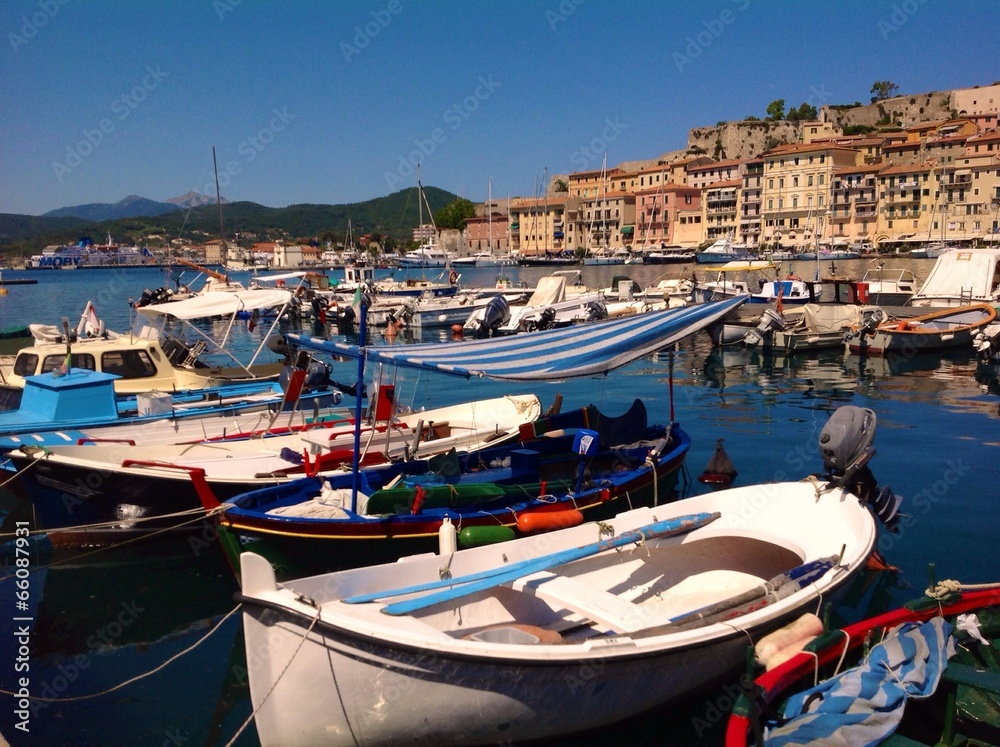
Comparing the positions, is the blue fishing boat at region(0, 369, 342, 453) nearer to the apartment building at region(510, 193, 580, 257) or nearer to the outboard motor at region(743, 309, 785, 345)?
the outboard motor at region(743, 309, 785, 345)

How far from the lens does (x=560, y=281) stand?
1622 inches

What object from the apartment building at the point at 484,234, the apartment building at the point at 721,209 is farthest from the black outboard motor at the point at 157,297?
the apartment building at the point at 484,234

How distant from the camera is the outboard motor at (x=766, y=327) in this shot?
97.7 feet

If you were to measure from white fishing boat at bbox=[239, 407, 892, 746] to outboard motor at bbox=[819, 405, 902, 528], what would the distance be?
0.08ft

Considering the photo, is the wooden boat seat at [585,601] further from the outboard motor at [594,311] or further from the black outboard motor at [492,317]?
the outboard motor at [594,311]

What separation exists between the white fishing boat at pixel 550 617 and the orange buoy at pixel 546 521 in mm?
737

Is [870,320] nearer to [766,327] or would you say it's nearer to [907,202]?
[766,327]

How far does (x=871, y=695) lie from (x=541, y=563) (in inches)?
117

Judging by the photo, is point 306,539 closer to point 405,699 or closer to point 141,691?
point 141,691

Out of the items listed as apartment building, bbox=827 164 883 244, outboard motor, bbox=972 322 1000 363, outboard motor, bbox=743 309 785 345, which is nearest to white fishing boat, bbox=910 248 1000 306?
outboard motor, bbox=972 322 1000 363

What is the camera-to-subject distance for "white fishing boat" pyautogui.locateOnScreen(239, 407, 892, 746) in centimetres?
579

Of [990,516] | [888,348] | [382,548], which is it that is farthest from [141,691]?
[888,348]

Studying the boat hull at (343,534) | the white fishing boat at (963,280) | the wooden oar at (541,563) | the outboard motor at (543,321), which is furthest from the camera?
the outboard motor at (543,321)

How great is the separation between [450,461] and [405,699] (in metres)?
5.30
